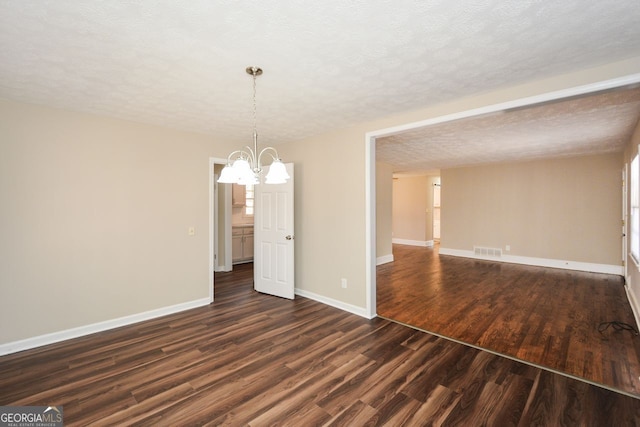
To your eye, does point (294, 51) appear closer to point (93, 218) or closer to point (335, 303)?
point (93, 218)

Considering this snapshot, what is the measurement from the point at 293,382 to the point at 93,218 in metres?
3.01

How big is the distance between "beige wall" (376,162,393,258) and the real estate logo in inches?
239

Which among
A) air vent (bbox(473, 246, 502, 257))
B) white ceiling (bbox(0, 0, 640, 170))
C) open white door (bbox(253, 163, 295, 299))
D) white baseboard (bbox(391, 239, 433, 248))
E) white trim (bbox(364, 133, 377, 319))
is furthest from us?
white baseboard (bbox(391, 239, 433, 248))

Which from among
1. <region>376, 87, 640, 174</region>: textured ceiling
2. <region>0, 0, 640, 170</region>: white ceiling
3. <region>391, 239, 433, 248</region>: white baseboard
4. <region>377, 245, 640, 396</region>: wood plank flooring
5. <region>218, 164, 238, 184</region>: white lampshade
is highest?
<region>376, 87, 640, 174</region>: textured ceiling

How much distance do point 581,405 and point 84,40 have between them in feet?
14.3

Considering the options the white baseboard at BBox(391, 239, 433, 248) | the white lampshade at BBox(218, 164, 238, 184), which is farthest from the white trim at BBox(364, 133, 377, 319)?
the white baseboard at BBox(391, 239, 433, 248)

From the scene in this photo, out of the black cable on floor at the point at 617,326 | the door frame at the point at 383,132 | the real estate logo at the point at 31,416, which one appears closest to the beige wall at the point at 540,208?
the black cable on floor at the point at 617,326

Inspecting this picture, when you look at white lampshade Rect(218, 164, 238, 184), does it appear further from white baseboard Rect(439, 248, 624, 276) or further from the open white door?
white baseboard Rect(439, 248, 624, 276)

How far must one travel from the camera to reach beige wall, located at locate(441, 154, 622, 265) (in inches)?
242

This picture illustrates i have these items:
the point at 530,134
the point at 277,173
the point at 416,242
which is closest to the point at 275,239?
the point at 277,173

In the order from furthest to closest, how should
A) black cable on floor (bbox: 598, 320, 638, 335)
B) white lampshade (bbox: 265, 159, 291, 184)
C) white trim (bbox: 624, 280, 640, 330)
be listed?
white trim (bbox: 624, 280, 640, 330) → black cable on floor (bbox: 598, 320, 638, 335) → white lampshade (bbox: 265, 159, 291, 184)

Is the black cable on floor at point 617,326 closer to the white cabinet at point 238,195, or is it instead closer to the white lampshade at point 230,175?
the white lampshade at point 230,175

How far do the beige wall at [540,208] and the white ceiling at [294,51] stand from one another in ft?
12.4

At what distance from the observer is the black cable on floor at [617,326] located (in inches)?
132
